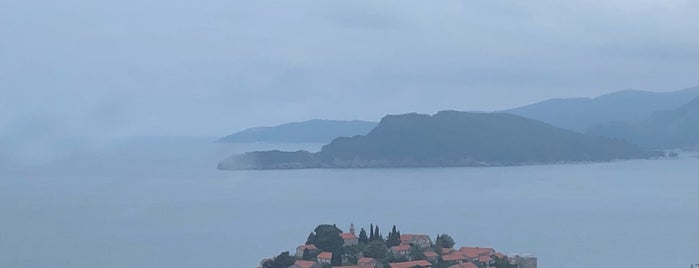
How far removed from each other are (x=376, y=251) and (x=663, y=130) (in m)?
59.5

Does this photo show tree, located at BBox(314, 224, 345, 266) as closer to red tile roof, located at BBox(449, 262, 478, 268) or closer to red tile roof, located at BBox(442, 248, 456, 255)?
red tile roof, located at BBox(442, 248, 456, 255)

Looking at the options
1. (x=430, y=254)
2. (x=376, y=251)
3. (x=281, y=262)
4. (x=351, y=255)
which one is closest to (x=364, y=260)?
(x=376, y=251)

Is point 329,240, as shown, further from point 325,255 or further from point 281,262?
point 281,262

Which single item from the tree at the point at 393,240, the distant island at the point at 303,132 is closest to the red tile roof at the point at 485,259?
the tree at the point at 393,240

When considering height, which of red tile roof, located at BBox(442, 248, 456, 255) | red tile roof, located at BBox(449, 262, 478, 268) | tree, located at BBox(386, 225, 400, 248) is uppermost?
tree, located at BBox(386, 225, 400, 248)

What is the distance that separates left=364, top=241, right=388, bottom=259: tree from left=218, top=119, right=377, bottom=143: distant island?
6499cm

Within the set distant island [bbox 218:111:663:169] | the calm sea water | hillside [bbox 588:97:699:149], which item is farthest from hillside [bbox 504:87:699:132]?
the calm sea water

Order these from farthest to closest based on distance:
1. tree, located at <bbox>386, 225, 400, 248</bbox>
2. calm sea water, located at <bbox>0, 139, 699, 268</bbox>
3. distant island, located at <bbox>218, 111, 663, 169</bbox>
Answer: distant island, located at <bbox>218, 111, 663, 169</bbox> < calm sea water, located at <bbox>0, 139, 699, 268</bbox> < tree, located at <bbox>386, 225, 400, 248</bbox>

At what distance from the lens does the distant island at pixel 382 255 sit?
502 inches

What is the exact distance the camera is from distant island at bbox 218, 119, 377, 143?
263ft

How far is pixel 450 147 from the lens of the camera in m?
51.0

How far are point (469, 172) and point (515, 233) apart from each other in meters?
22.5

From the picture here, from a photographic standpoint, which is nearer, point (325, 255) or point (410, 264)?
point (410, 264)

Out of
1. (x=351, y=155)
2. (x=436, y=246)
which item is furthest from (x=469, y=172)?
(x=436, y=246)
